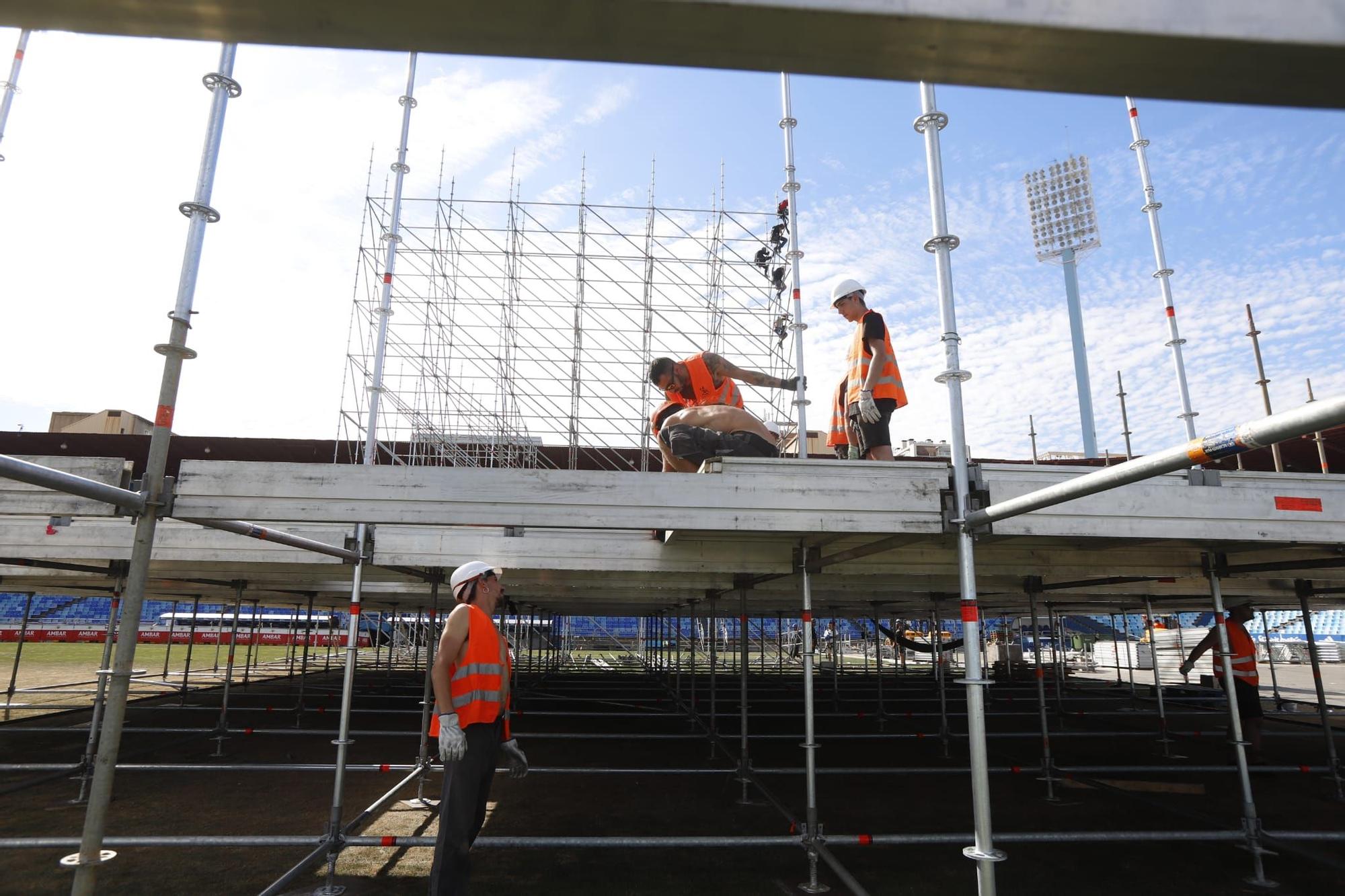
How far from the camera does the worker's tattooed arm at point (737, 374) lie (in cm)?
567

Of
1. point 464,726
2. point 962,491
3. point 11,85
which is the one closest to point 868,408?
point 962,491

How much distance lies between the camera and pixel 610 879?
17.6ft

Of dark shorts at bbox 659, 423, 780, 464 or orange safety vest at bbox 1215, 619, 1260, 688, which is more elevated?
dark shorts at bbox 659, 423, 780, 464

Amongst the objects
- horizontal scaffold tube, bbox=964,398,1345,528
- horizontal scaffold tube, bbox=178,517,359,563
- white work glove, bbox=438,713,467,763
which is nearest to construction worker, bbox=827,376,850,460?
horizontal scaffold tube, bbox=964,398,1345,528

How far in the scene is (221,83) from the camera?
11.7ft

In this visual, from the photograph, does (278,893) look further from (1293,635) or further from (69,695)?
(1293,635)

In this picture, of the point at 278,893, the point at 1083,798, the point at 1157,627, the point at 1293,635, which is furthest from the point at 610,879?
the point at 1293,635

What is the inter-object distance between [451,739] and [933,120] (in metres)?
4.36

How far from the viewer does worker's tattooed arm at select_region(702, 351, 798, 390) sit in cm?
567

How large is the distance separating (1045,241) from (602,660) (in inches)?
1477

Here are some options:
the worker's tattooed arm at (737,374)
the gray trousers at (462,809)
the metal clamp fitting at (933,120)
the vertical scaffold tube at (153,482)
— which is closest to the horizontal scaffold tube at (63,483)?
the vertical scaffold tube at (153,482)

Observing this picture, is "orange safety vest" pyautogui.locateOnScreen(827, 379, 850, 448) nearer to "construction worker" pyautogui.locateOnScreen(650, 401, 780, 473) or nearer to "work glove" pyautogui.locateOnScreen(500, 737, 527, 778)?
"construction worker" pyautogui.locateOnScreen(650, 401, 780, 473)

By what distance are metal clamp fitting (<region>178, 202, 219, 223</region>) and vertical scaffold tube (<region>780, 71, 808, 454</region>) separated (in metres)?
4.24

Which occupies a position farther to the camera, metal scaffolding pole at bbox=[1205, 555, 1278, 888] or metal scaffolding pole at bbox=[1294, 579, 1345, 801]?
metal scaffolding pole at bbox=[1294, 579, 1345, 801]
